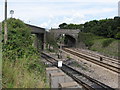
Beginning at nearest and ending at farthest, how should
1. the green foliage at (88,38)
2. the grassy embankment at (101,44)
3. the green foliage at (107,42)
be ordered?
1. the grassy embankment at (101,44)
2. the green foliage at (107,42)
3. the green foliage at (88,38)

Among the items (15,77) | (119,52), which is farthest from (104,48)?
(15,77)

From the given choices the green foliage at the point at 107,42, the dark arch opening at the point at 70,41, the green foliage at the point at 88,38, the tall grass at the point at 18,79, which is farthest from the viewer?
the dark arch opening at the point at 70,41

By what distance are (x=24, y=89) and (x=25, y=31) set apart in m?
6.04

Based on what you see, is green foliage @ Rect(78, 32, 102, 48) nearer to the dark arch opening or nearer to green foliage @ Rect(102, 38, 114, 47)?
the dark arch opening

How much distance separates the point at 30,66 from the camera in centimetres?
552

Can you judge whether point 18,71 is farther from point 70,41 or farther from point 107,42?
point 70,41

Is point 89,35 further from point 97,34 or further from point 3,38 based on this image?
point 3,38

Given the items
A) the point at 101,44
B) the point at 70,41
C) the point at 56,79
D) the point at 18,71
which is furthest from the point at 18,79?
the point at 70,41

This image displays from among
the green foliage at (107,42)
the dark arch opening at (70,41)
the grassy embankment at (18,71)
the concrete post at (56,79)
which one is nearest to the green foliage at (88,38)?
the dark arch opening at (70,41)

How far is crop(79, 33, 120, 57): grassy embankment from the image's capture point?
26.4 metres

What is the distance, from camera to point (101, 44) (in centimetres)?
3130

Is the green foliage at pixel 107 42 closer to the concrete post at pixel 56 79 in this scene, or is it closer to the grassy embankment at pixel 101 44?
the grassy embankment at pixel 101 44

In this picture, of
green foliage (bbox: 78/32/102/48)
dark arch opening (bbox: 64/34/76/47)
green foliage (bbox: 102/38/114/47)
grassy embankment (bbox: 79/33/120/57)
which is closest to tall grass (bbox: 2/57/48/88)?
grassy embankment (bbox: 79/33/120/57)

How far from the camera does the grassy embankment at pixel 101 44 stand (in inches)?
1038
